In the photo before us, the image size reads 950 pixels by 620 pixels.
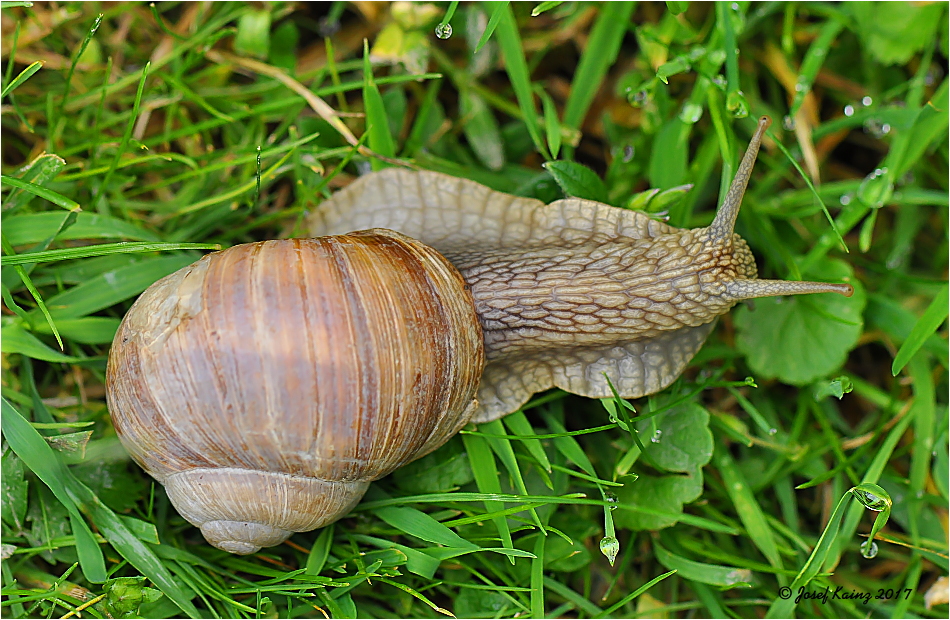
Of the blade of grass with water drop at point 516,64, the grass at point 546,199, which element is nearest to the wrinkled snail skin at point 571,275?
the grass at point 546,199

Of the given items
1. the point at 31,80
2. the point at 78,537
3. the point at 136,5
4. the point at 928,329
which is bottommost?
the point at 78,537

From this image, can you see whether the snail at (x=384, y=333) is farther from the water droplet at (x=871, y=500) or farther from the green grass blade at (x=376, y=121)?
the water droplet at (x=871, y=500)

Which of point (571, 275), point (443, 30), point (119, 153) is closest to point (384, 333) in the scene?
point (571, 275)

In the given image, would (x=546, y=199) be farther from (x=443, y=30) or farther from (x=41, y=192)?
(x=41, y=192)

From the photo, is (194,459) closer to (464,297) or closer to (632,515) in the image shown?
(464,297)

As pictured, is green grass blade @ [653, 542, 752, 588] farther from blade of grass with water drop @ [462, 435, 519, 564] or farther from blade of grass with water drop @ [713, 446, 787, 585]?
blade of grass with water drop @ [462, 435, 519, 564]

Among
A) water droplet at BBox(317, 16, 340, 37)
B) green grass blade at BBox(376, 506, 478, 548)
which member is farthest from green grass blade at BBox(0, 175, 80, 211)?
green grass blade at BBox(376, 506, 478, 548)

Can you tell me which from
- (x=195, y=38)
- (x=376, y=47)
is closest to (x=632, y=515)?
(x=376, y=47)
